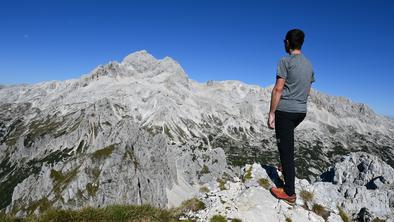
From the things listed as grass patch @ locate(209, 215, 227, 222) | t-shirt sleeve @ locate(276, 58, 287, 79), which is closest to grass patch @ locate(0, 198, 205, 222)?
grass patch @ locate(209, 215, 227, 222)

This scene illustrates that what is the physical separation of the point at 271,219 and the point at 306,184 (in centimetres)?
563

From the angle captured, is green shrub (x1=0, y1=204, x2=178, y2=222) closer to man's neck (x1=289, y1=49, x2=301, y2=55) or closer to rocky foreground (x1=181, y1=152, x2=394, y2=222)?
rocky foreground (x1=181, y1=152, x2=394, y2=222)

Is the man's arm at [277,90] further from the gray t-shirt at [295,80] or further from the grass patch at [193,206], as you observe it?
the grass patch at [193,206]

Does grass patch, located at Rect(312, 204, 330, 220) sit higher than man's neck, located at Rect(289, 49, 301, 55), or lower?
lower

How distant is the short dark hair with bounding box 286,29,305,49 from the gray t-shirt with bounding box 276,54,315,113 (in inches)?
20.2

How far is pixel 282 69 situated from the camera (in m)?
14.6

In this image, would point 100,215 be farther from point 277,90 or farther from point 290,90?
point 290,90

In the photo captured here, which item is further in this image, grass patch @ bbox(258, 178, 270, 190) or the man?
grass patch @ bbox(258, 178, 270, 190)

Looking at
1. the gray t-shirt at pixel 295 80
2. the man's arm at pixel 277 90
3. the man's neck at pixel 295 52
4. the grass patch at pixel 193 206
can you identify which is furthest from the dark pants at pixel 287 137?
the grass patch at pixel 193 206

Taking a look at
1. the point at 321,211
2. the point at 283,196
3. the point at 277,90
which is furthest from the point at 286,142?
the point at 321,211

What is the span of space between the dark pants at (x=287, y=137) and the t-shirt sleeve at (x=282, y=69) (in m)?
1.84

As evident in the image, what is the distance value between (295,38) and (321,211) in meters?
10.1

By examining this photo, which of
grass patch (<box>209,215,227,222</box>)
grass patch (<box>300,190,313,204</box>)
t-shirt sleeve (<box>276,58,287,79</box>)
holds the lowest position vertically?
grass patch (<box>209,215,227,222</box>)

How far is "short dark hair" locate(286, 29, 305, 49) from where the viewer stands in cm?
1486
